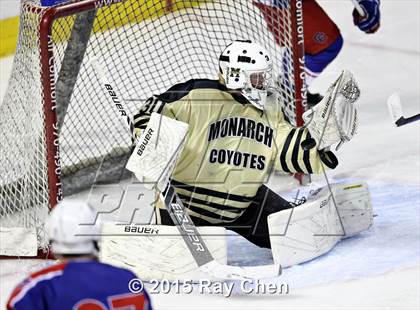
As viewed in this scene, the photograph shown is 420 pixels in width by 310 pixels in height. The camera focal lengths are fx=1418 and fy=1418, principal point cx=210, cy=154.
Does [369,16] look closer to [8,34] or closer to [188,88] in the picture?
[188,88]

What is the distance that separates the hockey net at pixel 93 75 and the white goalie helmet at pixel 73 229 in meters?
1.64

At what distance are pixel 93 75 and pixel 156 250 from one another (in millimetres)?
1218

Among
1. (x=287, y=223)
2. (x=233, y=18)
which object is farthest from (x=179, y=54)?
(x=287, y=223)

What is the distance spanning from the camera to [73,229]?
2508 mm

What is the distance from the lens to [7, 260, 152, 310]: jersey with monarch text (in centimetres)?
249

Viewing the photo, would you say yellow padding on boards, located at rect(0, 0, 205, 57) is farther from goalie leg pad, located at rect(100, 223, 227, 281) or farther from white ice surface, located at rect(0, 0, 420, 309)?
goalie leg pad, located at rect(100, 223, 227, 281)

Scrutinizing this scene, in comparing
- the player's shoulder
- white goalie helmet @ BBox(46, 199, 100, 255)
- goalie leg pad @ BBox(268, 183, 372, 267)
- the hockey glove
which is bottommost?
goalie leg pad @ BBox(268, 183, 372, 267)

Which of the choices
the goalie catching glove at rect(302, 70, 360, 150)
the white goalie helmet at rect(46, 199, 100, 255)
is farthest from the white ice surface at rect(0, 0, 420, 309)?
the white goalie helmet at rect(46, 199, 100, 255)

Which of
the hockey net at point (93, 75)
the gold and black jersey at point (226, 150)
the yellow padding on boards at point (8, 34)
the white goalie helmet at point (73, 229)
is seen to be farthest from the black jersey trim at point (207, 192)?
the yellow padding on boards at point (8, 34)

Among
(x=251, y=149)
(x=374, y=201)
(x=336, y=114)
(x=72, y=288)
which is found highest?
(x=72, y=288)

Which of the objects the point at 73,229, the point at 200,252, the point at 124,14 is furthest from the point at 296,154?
the point at 73,229

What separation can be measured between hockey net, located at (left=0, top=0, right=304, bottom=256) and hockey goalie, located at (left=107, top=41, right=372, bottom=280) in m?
0.40

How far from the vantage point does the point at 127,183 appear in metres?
5.08

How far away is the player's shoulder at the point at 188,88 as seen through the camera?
13.4 ft
